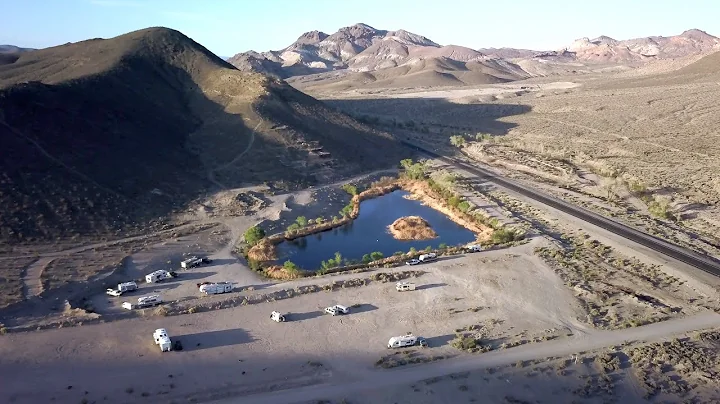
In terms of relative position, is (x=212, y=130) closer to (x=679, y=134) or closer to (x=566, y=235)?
(x=566, y=235)

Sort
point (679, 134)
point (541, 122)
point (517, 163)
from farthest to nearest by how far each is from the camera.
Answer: point (541, 122)
point (679, 134)
point (517, 163)

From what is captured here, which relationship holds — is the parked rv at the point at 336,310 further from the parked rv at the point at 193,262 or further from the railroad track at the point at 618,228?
the railroad track at the point at 618,228

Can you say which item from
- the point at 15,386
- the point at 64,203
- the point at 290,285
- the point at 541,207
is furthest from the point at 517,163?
the point at 15,386

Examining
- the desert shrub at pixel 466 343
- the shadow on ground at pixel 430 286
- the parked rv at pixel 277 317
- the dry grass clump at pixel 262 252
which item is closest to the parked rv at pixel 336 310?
the parked rv at pixel 277 317

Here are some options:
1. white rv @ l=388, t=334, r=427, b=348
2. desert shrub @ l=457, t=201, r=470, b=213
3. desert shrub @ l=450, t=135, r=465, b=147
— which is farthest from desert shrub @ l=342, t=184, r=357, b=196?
white rv @ l=388, t=334, r=427, b=348

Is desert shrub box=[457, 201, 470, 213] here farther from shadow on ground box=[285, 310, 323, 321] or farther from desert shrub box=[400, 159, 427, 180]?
shadow on ground box=[285, 310, 323, 321]

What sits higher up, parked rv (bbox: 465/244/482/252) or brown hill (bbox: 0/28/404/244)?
brown hill (bbox: 0/28/404/244)
